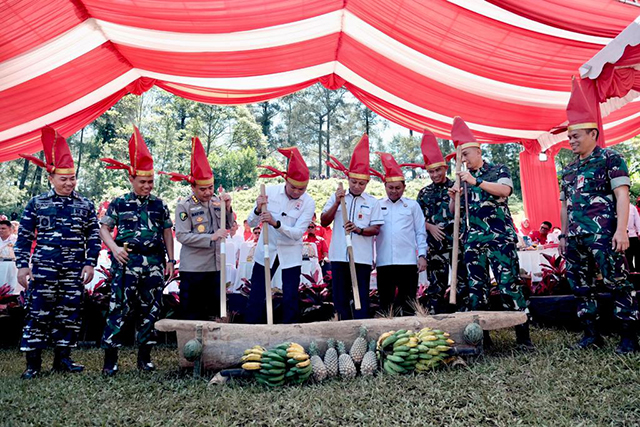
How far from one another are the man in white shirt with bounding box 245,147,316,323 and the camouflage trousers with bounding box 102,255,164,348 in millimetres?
653

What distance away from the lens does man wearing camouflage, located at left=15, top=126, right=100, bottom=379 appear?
2938 millimetres

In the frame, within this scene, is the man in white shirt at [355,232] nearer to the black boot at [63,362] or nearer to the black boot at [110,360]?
the black boot at [110,360]

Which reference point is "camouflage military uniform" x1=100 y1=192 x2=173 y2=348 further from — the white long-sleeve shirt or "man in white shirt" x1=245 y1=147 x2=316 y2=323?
the white long-sleeve shirt

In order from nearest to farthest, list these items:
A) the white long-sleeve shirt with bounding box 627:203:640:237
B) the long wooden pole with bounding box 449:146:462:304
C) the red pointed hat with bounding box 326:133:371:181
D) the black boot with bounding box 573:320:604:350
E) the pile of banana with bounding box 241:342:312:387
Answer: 1. the pile of banana with bounding box 241:342:312:387
2. the black boot with bounding box 573:320:604:350
3. the long wooden pole with bounding box 449:146:462:304
4. the red pointed hat with bounding box 326:133:371:181
5. the white long-sleeve shirt with bounding box 627:203:640:237

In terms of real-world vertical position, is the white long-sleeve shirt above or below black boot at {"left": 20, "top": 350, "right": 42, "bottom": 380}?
above

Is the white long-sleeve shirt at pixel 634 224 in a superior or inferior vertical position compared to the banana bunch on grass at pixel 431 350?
superior

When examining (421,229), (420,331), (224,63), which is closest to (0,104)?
(224,63)

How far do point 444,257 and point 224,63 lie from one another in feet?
11.9

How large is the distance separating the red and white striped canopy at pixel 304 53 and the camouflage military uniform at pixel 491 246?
165cm

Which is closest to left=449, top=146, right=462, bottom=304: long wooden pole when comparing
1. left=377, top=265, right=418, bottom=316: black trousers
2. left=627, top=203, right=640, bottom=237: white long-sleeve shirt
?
left=377, top=265, right=418, bottom=316: black trousers

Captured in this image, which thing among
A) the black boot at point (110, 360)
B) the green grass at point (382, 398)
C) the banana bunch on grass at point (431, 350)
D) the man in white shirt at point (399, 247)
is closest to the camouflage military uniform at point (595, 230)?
the green grass at point (382, 398)

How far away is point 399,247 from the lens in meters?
3.46

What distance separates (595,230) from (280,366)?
6.34ft

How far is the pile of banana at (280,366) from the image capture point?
2.37 m
